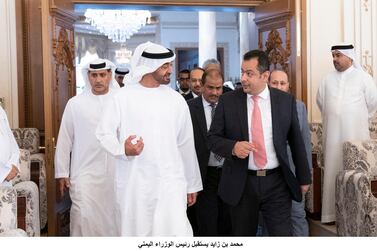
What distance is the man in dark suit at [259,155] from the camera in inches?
156

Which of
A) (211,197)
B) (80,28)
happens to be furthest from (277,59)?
(80,28)

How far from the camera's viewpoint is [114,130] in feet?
13.7

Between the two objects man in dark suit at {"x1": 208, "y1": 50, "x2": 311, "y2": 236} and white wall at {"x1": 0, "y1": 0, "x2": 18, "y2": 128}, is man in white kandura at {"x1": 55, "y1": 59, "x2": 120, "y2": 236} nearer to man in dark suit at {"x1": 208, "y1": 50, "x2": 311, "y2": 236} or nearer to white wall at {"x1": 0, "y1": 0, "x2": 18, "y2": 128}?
man in dark suit at {"x1": 208, "y1": 50, "x2": 311, "y2": 236}

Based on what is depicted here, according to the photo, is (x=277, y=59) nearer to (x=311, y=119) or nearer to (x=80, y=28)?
(x=311, y=119)

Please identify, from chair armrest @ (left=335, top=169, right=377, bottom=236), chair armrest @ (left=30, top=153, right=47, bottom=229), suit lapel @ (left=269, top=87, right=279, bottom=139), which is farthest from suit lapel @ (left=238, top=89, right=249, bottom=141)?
chair armrest @ (left=30, top=153, right=47, bottom=229)

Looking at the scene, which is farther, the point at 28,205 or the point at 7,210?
the point at 28,205

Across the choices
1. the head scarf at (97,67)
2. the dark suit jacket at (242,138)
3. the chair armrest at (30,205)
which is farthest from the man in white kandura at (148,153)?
the head scarf at (97,67)

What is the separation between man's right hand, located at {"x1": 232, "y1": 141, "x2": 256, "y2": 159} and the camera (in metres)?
3.77

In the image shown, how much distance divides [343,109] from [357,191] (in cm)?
158

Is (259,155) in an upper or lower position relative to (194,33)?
lower

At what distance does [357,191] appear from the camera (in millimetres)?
4750

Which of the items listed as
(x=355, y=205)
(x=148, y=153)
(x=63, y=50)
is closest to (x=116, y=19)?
(x=63, y=50)

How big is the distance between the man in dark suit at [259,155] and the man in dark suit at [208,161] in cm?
81

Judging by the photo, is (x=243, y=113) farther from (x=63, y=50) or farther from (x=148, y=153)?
(x=63, y=50)
